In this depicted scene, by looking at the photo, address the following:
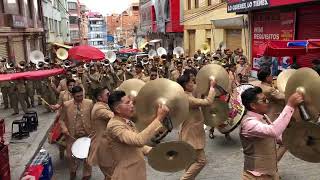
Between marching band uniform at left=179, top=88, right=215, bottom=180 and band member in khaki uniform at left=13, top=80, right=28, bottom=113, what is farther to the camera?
band member in khaki uniform at left=13, top=80, right=28, bottom=113


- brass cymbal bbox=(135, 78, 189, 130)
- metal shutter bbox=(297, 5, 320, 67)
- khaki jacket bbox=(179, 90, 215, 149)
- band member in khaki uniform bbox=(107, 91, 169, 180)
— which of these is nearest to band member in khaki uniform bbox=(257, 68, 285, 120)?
khaki jacket bbox=(179, 90, 215, 149)

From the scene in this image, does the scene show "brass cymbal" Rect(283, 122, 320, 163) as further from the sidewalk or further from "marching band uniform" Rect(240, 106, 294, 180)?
the sidewalk

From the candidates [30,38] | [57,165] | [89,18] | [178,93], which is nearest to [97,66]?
[57,165]

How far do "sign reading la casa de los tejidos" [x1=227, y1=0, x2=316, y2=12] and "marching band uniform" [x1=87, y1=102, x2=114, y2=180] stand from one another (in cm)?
1038

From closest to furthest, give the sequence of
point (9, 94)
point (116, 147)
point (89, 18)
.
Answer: point (116, 147) < point (9, 94) < point (89, 18)

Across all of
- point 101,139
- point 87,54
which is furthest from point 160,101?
point 87,54

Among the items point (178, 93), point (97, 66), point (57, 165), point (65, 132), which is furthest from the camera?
point (97, 66)

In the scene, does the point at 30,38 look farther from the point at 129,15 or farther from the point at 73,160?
the point at 129,15

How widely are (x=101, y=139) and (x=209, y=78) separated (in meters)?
2.04

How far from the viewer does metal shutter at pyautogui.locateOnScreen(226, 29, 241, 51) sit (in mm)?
21825

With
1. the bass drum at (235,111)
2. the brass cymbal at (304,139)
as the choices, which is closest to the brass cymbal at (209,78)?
the bass drum at (235,111)

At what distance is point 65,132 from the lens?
6.99 m

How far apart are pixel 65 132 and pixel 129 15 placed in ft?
373

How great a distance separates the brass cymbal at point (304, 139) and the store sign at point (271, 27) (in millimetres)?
10325
